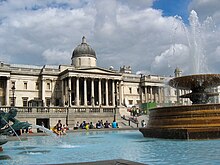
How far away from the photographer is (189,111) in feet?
50.9

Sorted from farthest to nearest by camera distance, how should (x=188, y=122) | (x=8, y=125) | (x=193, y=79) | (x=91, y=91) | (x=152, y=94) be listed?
(x=152, y=94) → (x=91, y=91) → (x=193, y=79) → (x=188, y=122) → (x=8, y=125)

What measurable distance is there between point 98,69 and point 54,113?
1106 inches

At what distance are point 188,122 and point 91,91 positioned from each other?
166ft

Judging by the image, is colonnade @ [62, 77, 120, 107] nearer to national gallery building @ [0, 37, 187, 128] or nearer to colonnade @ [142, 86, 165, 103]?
national gallery building @ [0, 37, 187, 128]

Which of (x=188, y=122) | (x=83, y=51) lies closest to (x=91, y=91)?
(x=83, y=51)

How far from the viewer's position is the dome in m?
72.1

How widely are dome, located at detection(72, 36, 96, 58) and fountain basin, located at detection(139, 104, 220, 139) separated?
56.5m

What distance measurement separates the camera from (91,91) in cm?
6519

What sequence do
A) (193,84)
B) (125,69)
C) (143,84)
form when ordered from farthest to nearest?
1. (125,69)
2. (143,84)
3. (193,84)

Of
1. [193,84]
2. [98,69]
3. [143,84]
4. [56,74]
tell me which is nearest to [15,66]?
[56,74]

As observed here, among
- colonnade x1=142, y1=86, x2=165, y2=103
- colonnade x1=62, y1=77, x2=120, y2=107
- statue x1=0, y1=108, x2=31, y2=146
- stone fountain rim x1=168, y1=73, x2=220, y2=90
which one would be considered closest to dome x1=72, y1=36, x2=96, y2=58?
colonnade x1=62, y1=77, x2=120, y2=107

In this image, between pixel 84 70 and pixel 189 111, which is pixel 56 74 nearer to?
pixel 84 70

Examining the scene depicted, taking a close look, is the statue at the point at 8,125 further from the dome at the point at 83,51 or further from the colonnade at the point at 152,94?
the colonnade at the point at 152,94

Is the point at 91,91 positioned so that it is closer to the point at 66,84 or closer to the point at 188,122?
the point at 66,84
